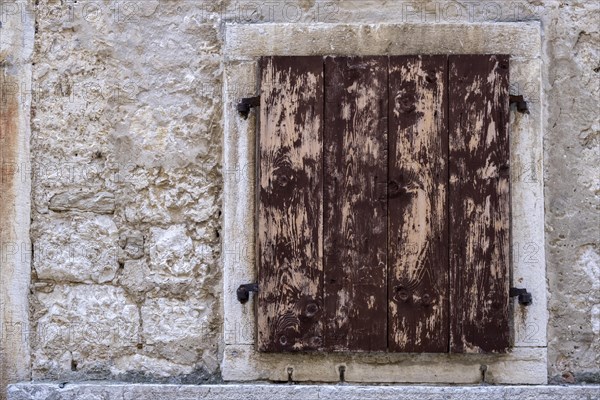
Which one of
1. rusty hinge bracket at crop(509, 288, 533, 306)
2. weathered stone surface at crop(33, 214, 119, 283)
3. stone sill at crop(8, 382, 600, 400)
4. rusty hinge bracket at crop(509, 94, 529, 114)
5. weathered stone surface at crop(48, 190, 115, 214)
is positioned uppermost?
rusty hinge bracket at crop(509, 94, 529, 114)

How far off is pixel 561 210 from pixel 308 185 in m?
1.05

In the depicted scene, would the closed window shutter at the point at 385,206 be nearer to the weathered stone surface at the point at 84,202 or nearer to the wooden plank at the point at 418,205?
the wooden plank at the point at 418,205

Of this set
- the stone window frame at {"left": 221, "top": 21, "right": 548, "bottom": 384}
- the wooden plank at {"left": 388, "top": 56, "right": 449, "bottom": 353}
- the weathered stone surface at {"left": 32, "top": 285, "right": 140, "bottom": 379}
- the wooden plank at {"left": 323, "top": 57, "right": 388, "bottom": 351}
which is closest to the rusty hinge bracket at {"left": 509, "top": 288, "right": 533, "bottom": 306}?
the stone window frame at {"left": 221, "top": 21, "right": 548, "bottom": 384}

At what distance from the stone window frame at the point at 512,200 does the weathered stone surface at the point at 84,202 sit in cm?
51

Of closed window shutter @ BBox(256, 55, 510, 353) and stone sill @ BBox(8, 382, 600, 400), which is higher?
closed window shutter @ BBox(256, 55, 510, 353)

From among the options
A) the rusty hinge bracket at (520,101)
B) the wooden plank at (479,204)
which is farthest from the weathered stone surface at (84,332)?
the rusty hinge bracket at (520,101)

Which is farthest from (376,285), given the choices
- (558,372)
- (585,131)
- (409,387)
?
(585,131)

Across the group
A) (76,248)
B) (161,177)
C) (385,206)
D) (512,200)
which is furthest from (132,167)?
(512,200)

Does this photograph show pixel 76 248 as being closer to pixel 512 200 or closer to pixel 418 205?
pixel 418 205

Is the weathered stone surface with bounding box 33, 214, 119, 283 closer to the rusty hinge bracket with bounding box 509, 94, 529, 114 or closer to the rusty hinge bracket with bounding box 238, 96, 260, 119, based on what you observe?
the rusty hinge bracket with bounding box 238, 96, 260, 119

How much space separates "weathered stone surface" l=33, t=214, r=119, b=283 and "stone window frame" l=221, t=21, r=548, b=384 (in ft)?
1.64

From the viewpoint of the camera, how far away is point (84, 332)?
9.63 ft

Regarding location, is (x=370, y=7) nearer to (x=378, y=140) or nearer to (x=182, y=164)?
(x=378, y=140)

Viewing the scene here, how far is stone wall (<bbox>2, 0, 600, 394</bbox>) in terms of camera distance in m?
2.89
